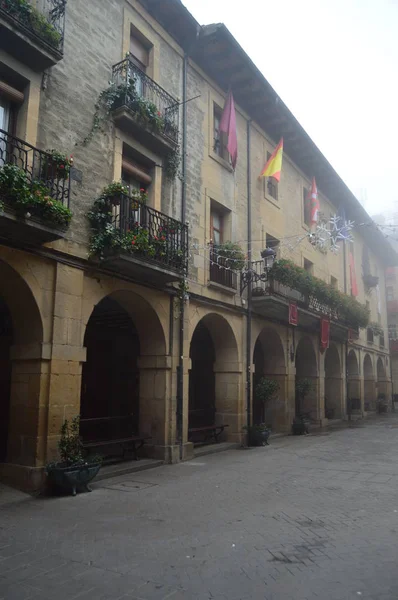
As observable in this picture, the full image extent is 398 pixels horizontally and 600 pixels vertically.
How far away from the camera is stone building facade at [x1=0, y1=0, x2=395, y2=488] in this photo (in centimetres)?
871

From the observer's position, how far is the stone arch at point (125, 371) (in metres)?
11.7

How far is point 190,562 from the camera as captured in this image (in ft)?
16.9

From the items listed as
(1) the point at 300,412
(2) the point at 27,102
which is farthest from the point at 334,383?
(2) the point at 27,102

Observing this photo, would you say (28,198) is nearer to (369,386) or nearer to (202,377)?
(202,377)

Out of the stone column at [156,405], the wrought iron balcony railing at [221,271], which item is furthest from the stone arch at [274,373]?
the stone column at [156,405]

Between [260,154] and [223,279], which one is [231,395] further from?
[260,154]

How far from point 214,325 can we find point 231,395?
211 cm

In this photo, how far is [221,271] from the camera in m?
14.4

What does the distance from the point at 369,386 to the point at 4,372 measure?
2566 cm

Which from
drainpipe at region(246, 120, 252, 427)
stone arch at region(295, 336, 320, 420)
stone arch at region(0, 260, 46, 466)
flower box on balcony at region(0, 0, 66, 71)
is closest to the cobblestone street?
stone arch at region(0, 260, 46, 466)

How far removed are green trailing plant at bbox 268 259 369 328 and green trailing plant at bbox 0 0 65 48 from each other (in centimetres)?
928

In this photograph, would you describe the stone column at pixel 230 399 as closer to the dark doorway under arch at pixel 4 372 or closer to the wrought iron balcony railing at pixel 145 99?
the dark doorway under arch at pixel 4 372

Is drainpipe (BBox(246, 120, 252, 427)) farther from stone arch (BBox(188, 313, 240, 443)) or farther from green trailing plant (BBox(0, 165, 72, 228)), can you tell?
green trailing plant (BBox(0, 165, 72, 228))

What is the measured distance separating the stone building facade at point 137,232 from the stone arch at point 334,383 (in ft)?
16.5
